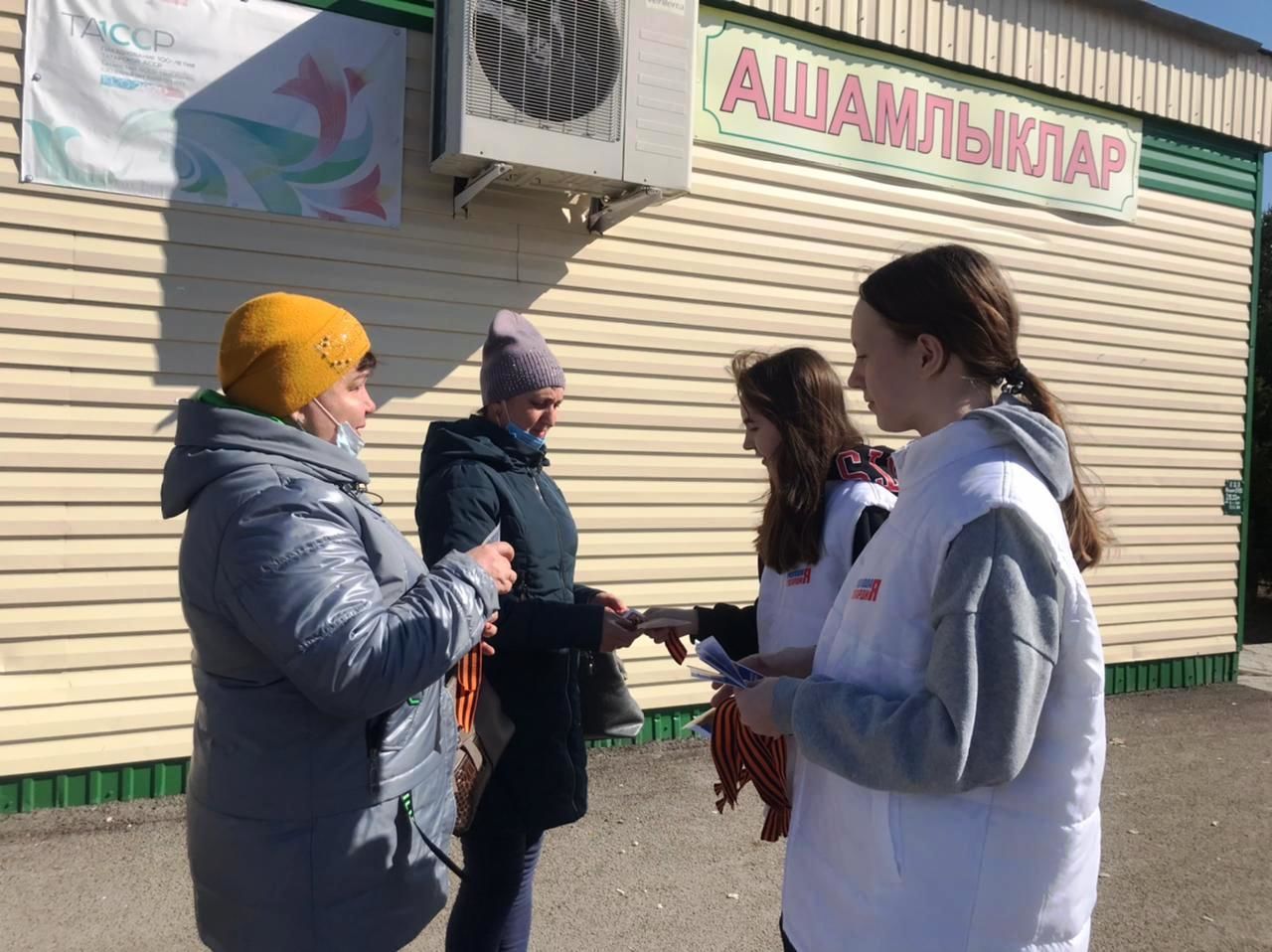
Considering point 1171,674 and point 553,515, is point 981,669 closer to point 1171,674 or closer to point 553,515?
point 553,515

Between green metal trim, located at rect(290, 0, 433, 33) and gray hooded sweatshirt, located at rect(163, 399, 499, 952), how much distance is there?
3.67m

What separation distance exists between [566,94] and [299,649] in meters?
3.84

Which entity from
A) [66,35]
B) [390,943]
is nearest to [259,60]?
[66,35]

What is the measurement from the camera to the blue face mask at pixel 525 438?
2725 mm

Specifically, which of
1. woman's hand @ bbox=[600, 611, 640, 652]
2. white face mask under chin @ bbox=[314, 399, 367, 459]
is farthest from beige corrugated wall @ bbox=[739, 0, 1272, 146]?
white face mask under chin @ bbox=[314, 399, 367, 459]

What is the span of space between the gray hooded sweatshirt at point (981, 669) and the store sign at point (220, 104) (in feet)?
13.7

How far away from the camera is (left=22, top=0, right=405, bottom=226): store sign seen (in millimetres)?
4301

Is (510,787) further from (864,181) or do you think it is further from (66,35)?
(864,181)

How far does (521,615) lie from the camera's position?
8.30 ft

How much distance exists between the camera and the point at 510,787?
8.38 feet

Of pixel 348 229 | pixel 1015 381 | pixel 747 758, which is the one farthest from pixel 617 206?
pixel 1015 381

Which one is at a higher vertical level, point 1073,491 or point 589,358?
point 589,358

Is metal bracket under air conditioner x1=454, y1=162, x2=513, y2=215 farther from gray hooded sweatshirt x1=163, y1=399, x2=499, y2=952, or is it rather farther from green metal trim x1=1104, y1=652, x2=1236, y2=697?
green metal trim x1=1104, y1=652, x2=1236, y2=697

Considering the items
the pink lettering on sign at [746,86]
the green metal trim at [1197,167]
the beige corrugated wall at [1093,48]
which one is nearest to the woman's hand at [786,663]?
the pink lettering on sign at [746,86]
